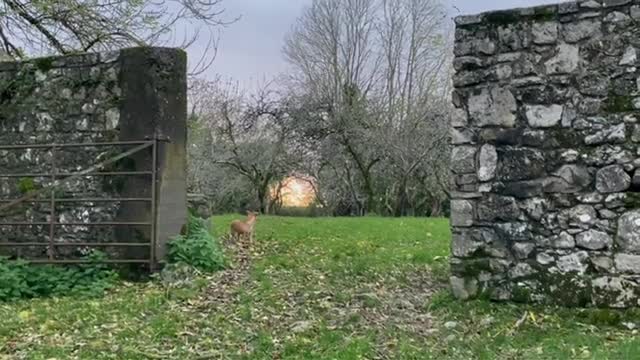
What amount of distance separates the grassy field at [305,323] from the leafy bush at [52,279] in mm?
247

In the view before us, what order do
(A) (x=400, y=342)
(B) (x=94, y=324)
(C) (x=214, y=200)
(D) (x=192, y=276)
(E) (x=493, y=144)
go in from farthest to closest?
(C) (x=214, y=200) < (D) (x=192, y=276) < (E) (x=493, y=144) < (B) (x=94, y=324) < (A) (x=400, y=342)

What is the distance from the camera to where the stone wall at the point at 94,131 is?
6.61 m

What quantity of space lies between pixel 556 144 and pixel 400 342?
193cm

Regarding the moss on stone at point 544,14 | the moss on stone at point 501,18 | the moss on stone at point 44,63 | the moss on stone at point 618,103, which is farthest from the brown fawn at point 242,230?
the moss on stone at point 618,103

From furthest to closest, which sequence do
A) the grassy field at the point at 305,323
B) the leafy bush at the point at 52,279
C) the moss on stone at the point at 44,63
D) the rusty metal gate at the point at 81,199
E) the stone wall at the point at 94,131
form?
the moss on stone at the point at 44,63 → the stone wall at the point at 94,131 → the rusty metal gate at the point at 81,199 → the leafy bush at the point at 52,279 → the grassy field at the point at 305,323

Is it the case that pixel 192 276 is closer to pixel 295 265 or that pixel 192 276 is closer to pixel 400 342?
pixel 295 265

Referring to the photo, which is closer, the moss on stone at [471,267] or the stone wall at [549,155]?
the stone wall at [549,155]

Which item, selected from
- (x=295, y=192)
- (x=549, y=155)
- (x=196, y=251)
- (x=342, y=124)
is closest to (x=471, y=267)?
(x=549, y=155)

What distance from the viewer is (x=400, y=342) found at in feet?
14.2

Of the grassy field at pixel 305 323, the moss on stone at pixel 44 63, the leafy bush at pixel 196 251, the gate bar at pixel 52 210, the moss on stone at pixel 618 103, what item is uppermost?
the moss on stone at pixel 44 63

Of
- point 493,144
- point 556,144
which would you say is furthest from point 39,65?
point 556,144

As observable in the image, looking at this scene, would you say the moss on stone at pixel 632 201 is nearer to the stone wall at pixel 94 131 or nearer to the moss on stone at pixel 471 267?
the moss on stone at pixel 471 267

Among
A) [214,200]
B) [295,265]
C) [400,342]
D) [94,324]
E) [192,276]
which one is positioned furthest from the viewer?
[214,200]

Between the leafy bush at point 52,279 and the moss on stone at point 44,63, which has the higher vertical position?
the moss on stone at point 44,63
